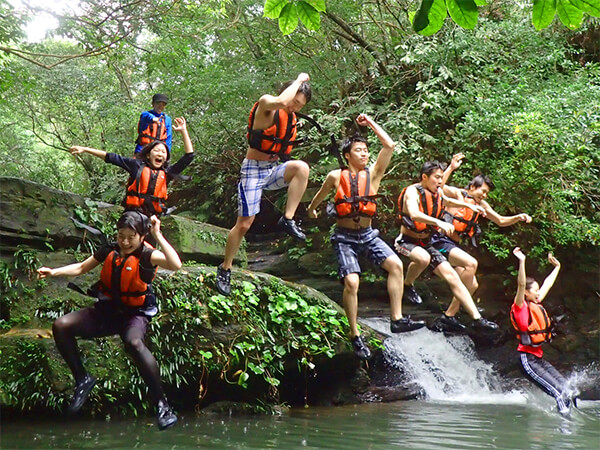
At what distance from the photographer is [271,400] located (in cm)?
721

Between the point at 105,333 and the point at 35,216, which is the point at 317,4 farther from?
the point at 35,216

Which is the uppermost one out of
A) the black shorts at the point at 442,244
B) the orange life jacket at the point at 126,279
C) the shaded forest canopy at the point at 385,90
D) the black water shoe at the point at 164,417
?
the shaded forest canopy at the point at 385,90

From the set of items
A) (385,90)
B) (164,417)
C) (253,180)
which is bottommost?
(164,417)

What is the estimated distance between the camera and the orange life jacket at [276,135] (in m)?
5.61

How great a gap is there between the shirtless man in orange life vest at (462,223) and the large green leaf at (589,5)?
5690 mm

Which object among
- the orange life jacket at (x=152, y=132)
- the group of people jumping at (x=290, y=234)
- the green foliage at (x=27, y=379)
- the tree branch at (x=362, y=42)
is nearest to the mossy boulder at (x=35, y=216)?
the group of people jumping at (x=290, y=234)

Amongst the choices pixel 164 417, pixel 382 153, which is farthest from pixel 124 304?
pixel 382 153

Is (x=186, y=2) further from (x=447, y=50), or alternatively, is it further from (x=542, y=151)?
(x=542, y=151)

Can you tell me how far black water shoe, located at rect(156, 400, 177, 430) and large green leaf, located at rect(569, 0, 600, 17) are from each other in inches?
163

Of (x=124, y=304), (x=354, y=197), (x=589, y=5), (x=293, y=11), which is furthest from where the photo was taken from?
(x=354, y=197)

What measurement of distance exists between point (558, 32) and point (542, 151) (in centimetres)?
362

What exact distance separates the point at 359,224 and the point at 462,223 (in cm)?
196

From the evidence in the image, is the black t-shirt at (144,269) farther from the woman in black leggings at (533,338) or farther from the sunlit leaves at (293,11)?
the woman in black leggings at (533,338)

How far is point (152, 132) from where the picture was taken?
27.4 ft
